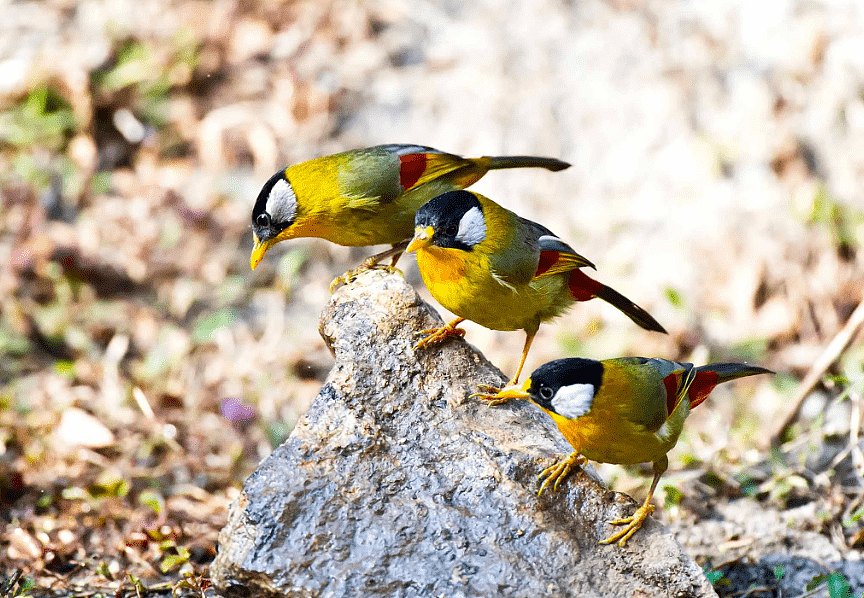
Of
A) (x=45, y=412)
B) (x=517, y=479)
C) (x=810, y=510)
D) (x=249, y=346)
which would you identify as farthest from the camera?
(x=249, y=346)

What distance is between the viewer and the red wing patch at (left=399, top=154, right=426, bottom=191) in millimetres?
4086

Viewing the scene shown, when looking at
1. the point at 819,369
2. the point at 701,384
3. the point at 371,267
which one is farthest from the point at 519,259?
the point at 819,369

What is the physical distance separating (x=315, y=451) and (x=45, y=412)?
11.1 feet

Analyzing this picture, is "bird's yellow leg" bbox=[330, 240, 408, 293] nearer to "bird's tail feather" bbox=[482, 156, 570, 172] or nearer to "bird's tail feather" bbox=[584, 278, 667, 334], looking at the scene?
"bird's tail feather" bbox=[482, 156, 570, 172]

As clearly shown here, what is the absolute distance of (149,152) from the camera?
8211mm

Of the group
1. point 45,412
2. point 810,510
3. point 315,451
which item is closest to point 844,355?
point 810,510

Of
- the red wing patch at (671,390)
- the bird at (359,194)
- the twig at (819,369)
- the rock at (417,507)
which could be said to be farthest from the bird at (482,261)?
the twig at (819,369)

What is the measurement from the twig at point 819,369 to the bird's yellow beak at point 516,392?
276cm

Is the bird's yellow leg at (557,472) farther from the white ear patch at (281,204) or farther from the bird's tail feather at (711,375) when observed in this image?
the white ear patch at (281,204)

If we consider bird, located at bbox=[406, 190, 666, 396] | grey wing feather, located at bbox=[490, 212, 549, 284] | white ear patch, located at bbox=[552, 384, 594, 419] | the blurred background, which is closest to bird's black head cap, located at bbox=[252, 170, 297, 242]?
bird, located at bbox=[406, 190, 666, 396]

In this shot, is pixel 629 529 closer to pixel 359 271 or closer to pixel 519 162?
pixel 359 271

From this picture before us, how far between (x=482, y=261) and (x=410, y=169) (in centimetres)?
83

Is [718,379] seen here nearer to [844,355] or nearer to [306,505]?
[306,505]

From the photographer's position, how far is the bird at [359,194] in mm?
3898
